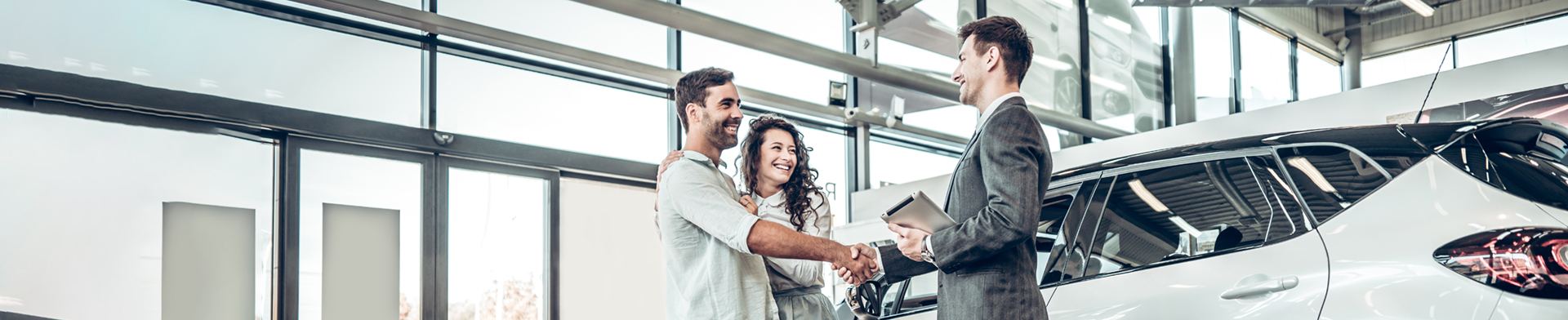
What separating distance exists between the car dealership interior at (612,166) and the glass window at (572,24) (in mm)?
18

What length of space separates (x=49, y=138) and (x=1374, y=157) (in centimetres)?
550

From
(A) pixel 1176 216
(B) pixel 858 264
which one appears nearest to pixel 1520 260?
(A) pixel 1176 216

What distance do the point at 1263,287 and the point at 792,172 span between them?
5.24 ft

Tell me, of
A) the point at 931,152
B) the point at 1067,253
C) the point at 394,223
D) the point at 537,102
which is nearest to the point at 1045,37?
the point at 931,152

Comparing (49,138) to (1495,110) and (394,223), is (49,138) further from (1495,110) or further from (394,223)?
(1495,110)

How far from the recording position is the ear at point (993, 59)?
77.2 inches

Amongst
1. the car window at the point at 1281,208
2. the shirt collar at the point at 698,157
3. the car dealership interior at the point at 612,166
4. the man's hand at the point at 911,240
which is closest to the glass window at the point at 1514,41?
the car dealership interior at the point at 612,166

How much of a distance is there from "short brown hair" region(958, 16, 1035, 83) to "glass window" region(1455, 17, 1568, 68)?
661 cm

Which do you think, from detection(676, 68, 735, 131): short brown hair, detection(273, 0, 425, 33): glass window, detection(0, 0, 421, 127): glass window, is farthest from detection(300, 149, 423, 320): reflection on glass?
detection(676, 68, 735, 131): short brown hair

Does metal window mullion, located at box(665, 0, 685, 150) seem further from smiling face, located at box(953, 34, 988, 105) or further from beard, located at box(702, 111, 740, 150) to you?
smiling face, located at box(953, 34, 988, 105)

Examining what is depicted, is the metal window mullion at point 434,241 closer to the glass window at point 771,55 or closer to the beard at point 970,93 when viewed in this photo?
the glass window at point 771,55

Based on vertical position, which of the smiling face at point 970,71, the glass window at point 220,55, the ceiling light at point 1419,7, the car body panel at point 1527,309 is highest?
the ceiling light at point 1419,7

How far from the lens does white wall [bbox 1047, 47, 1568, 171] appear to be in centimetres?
555

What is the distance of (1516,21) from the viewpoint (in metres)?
7.70
